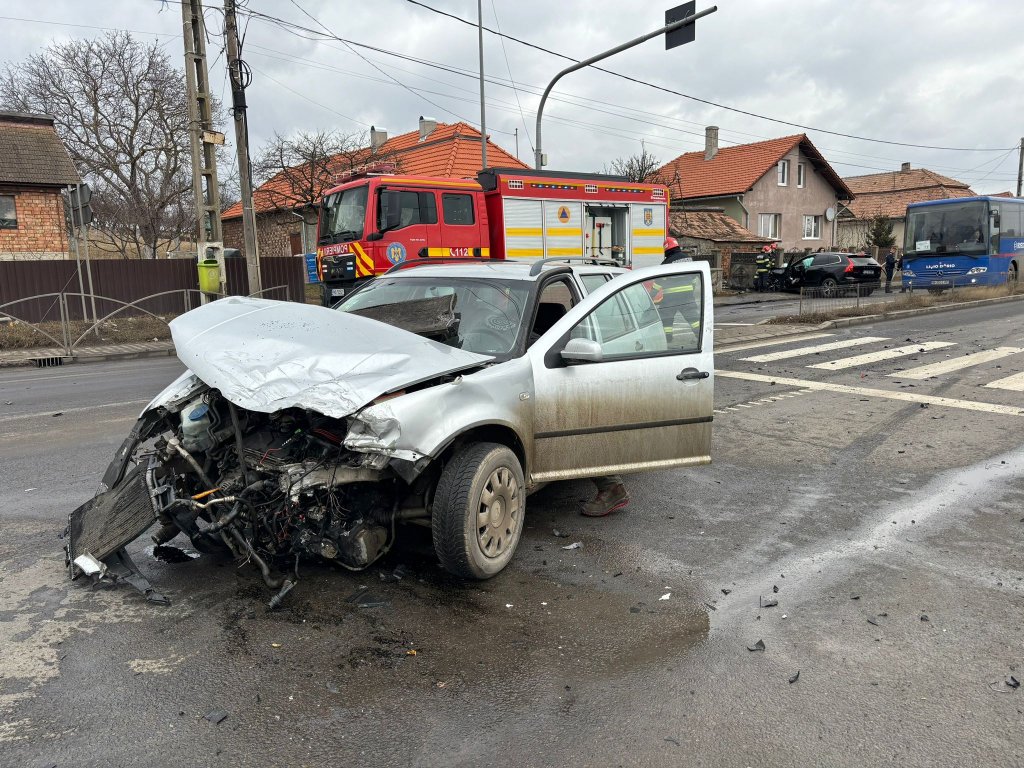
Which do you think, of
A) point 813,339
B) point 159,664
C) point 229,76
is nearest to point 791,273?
point 813,339

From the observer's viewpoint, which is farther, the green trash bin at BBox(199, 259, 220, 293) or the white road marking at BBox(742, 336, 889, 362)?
the green trash bin at BBox(199, 259, 220, 293)

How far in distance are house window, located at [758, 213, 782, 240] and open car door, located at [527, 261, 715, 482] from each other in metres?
39.9

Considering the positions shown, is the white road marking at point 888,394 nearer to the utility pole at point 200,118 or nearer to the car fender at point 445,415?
the car fender at point 445,415

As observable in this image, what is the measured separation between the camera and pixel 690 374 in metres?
4.86

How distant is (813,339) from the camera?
1451 centimetres

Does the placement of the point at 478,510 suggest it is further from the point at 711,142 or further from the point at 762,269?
the point at 711,142

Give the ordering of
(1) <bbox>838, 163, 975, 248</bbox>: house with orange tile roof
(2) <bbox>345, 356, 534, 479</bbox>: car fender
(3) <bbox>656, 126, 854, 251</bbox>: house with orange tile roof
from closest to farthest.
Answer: (2) <bbox>345, 356, 534, 479</bbox>: car fender < (3) <bbox>656, 126, 854, 251</bbox>: house with orange tile roof < (1) <bbox>838, 163, 975, 248</bbox>: house with orange tile roof

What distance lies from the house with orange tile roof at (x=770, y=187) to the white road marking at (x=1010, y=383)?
3168 centimetres

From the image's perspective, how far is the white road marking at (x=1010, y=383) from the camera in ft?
30.8

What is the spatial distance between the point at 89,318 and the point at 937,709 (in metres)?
18.8

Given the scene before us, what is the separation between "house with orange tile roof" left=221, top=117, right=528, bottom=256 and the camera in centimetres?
2733

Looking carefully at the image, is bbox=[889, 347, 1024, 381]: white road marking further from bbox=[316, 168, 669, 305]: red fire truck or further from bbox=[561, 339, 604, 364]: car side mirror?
bbox=[561, 339, 604, 364]: car side mirror

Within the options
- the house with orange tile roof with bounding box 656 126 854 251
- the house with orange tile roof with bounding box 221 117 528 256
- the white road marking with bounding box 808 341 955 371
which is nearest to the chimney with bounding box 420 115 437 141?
the house with orange tile roof with bounding box 221 117 528 256

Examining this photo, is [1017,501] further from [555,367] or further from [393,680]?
[393,680]
